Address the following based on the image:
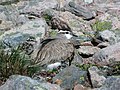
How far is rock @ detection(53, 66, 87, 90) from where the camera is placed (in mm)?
6244

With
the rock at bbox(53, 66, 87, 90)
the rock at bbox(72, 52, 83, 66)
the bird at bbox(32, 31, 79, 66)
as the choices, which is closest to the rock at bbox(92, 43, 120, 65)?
the rock at bbox(72, 52, 83, 66)

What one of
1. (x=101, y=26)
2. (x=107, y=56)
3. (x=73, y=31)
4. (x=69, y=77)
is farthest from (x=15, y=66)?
(x=101, y=26)

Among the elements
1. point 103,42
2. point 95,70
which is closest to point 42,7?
point 103,42

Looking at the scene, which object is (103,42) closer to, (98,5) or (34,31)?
(34,31)

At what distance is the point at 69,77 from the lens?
21.0ft

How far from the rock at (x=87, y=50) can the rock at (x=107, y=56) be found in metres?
0.33

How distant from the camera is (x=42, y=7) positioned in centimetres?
1107

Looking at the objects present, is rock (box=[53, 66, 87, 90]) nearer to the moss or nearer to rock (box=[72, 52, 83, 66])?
rock (box=[72, 52, 83, 66])

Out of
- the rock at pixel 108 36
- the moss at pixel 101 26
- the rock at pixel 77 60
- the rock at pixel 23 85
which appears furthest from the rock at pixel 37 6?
the rock at pixel 23 85

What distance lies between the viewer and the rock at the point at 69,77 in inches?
246

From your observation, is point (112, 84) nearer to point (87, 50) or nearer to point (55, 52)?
point (55, 52)

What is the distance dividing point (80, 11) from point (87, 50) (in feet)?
8.95

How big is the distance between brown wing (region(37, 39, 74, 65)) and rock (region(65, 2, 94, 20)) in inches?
134

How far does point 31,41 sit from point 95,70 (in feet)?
8.80
